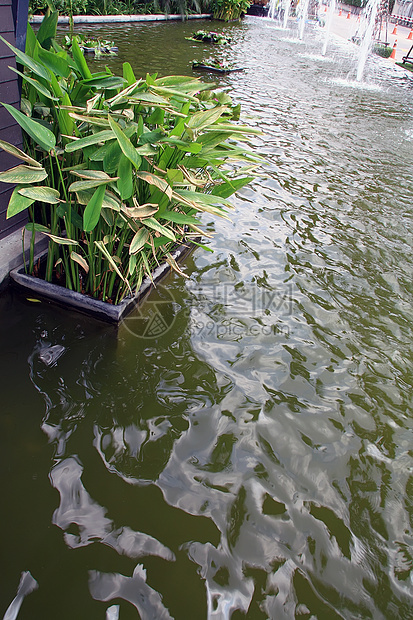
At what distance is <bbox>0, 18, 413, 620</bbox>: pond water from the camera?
1.52 m

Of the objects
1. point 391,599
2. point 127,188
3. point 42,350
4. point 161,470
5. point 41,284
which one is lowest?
point 391,599

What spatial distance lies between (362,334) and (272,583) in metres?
1.89

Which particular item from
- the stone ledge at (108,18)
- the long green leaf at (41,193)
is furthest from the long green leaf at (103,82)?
the stone ledge at (108,18)

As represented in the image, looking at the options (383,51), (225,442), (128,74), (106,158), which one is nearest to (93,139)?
(106,158)

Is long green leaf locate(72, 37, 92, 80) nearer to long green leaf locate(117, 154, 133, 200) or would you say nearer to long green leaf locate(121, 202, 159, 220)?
long green leaf locate(117, 154, 133, 200)

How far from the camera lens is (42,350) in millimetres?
2322

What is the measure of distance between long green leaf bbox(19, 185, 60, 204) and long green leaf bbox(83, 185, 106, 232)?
246 millimetres

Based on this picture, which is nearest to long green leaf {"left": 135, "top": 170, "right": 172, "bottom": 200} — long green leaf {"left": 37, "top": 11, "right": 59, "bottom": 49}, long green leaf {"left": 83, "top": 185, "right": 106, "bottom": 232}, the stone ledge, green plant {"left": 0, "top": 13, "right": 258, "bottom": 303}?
green plant {"left": 0, "top": 13, "right": 258, "bottom": 303}

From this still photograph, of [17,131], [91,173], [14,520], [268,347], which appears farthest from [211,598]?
[17,131]

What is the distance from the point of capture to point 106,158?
1976 mm

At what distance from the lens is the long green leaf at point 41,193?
193cm

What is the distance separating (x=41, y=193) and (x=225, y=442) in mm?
1634

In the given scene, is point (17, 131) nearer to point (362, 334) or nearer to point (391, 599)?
point (362, 334)

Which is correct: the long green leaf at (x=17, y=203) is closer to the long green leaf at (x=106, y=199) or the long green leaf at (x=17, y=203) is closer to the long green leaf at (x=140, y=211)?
the long green leaf at (x=106, y=199)
